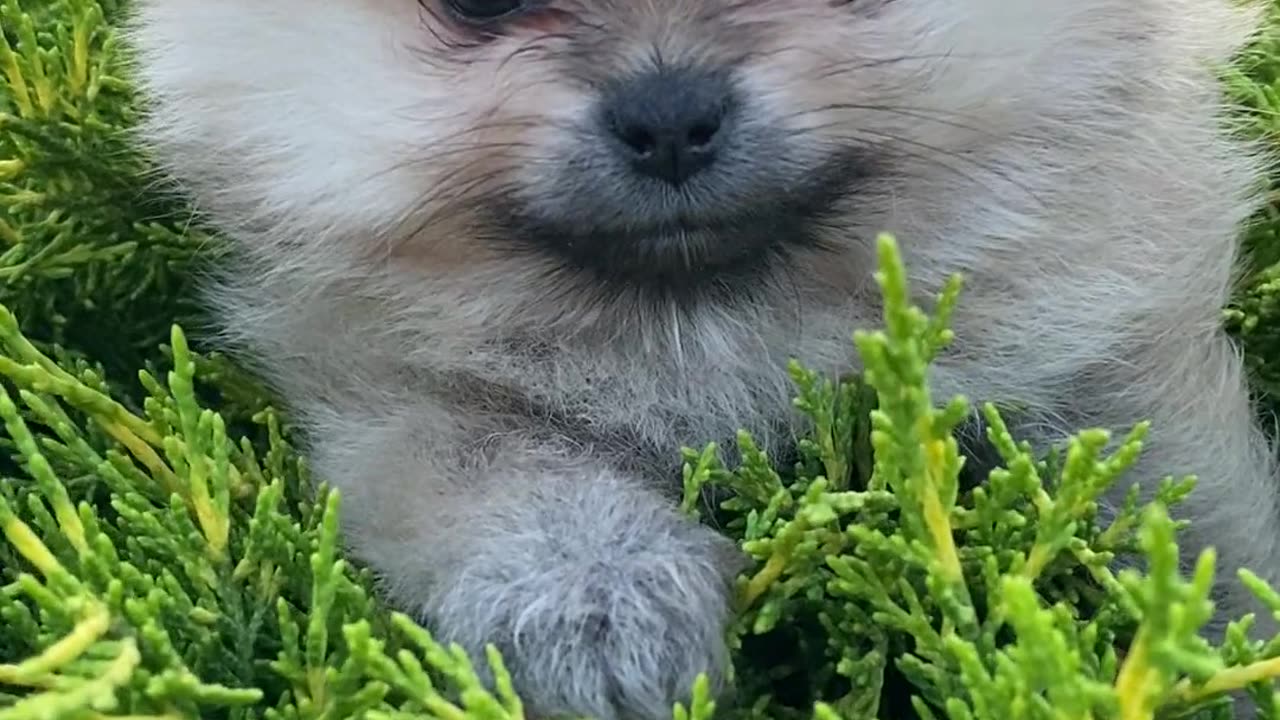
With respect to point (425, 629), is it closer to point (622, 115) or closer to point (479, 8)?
point (622, 115)

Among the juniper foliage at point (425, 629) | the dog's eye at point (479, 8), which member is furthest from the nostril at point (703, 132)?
the dog's eye at point (479, 8)

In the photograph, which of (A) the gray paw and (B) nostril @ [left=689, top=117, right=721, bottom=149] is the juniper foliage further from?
(B) nostril @ [left=689, top=117, right=721, bottom=149]

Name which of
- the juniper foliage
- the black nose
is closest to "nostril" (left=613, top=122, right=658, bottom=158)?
the black nose

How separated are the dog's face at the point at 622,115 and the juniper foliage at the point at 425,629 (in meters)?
0.21

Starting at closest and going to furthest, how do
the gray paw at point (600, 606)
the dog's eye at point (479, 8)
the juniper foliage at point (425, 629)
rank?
the juniper foliage at point (425, 629) < the gray paw at point (600, 606) < the dog's eye at point (479, 8)

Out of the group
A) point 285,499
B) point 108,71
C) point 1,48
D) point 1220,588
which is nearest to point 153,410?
point 285,499

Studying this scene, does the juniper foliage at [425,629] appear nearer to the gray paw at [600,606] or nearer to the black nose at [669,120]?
the gray paw at [600,606]

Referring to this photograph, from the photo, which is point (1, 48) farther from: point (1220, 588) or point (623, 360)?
point (1220, 588)

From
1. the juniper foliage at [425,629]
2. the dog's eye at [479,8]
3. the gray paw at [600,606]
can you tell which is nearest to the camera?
the juniper foliage at [425,629]

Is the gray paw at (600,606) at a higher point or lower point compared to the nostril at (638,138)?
lower

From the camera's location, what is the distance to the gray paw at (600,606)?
1336 mm

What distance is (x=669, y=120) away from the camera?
4.49ft

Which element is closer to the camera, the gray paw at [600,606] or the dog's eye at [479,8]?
the gray paw at [600,606]

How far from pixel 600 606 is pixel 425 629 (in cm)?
17
